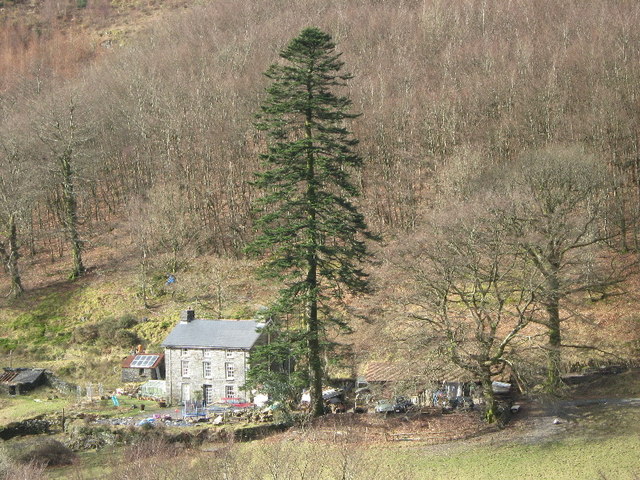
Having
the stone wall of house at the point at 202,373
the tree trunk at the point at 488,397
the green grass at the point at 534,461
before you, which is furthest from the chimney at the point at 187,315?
the tree trunk at the point at 488,397

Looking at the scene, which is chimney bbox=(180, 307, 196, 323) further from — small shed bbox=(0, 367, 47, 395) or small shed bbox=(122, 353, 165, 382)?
small shed bbox=(0, 367, 47, 395)

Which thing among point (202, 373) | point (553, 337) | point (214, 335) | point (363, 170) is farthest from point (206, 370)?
point (363, 170)

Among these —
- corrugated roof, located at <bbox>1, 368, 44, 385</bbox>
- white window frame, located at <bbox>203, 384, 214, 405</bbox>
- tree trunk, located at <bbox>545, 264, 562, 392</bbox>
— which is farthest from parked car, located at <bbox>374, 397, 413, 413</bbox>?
corrugated roof, located at <bbox>1, 368, 44, 385</bbox>

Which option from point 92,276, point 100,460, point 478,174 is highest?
point 478,174

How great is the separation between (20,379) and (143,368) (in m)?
7.24

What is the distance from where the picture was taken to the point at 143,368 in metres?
41.5

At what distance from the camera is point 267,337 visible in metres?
40.4

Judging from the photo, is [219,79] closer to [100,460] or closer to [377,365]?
[377,365]

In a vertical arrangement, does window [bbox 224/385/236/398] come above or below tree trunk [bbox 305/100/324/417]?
below

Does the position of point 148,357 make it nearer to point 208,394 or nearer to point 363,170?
point 208,394

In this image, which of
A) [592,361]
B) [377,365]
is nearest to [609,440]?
[592,361]

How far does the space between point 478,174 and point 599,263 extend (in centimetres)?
931

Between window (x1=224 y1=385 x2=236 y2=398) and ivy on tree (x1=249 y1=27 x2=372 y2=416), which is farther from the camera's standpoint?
window (x1=224 y1=385 x2=236 y2=398)

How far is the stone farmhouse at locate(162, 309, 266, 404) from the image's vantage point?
3875cm
